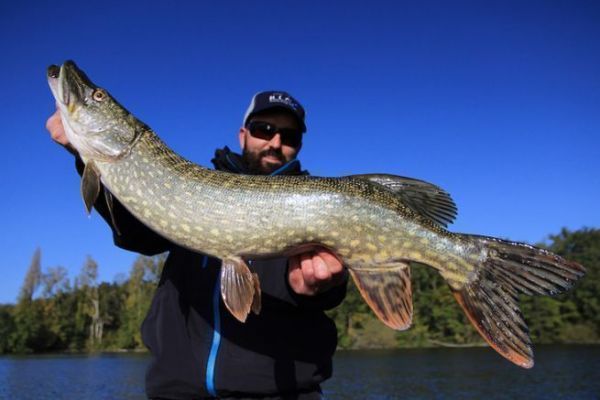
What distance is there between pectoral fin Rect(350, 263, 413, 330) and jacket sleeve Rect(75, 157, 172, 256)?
50.7 inches

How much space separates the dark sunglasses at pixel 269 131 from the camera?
378cm

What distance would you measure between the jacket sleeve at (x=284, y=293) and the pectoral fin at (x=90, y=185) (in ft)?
3.27

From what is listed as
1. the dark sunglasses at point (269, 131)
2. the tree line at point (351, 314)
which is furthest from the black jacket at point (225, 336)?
the tree line at point (351, 314)

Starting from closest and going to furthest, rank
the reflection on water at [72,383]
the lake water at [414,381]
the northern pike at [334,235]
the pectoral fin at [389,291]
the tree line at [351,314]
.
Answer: the northern pike at [334,235], the pectoral fin at [389,291], the lake water at [414,381], the reflection on water at [72,383], the tree line at [351,314]

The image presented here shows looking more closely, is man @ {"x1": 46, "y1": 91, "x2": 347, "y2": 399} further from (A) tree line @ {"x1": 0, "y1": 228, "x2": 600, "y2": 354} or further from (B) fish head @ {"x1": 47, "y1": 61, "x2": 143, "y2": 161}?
(A) tree line @ {"x1": 0, "y1": 228, "x2": 600, "y2": 354}

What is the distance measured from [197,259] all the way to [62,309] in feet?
192

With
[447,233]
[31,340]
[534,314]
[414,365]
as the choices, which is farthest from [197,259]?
[31,340]

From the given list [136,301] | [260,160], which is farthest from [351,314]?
[260,160]

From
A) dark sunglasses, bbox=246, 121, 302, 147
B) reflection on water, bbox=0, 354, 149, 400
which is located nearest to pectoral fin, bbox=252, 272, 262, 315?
dark sunglasses, bbox=246, 121, 302, 147

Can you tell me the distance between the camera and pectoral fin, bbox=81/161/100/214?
263cm

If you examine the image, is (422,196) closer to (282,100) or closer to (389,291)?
(389,291)

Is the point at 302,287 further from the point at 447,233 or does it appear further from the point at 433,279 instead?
the point at 433,279

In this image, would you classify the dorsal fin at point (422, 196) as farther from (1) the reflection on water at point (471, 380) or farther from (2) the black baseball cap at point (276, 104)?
(1) the reflection on water at point (471, 380)

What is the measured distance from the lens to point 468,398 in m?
17.8
